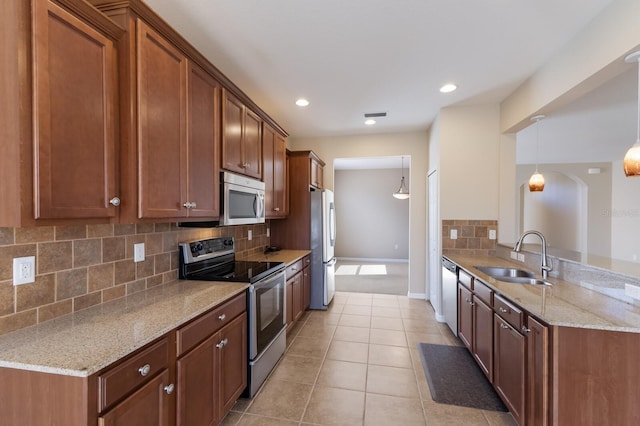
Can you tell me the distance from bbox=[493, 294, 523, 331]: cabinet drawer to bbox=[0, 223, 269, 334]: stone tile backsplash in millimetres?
2443

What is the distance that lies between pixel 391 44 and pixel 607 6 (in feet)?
4.48

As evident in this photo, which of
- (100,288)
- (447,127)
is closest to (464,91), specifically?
(447,127)

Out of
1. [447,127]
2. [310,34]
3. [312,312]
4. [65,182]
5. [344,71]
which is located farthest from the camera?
[312,312]

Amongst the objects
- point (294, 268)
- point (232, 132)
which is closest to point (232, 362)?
point (294, 268)

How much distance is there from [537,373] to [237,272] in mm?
2145

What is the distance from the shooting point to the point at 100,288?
Result: 5.27 feet

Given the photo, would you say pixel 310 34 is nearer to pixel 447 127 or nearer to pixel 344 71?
pixel 344 71

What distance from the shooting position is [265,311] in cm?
237

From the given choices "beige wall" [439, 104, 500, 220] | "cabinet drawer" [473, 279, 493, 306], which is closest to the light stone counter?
"cabinet drawer" [473, 279, 493, 306]

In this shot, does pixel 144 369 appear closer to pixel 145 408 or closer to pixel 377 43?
pixel 145 408

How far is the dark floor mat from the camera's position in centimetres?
215

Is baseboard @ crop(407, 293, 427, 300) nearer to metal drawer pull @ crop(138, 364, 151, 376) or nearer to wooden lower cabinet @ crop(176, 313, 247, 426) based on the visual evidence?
wooden lower cabinet @ crop(176, 313, 247, 426)

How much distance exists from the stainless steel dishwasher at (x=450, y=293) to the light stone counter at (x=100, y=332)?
244 centimetres

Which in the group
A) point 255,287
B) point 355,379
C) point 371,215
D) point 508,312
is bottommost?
point 355,379
